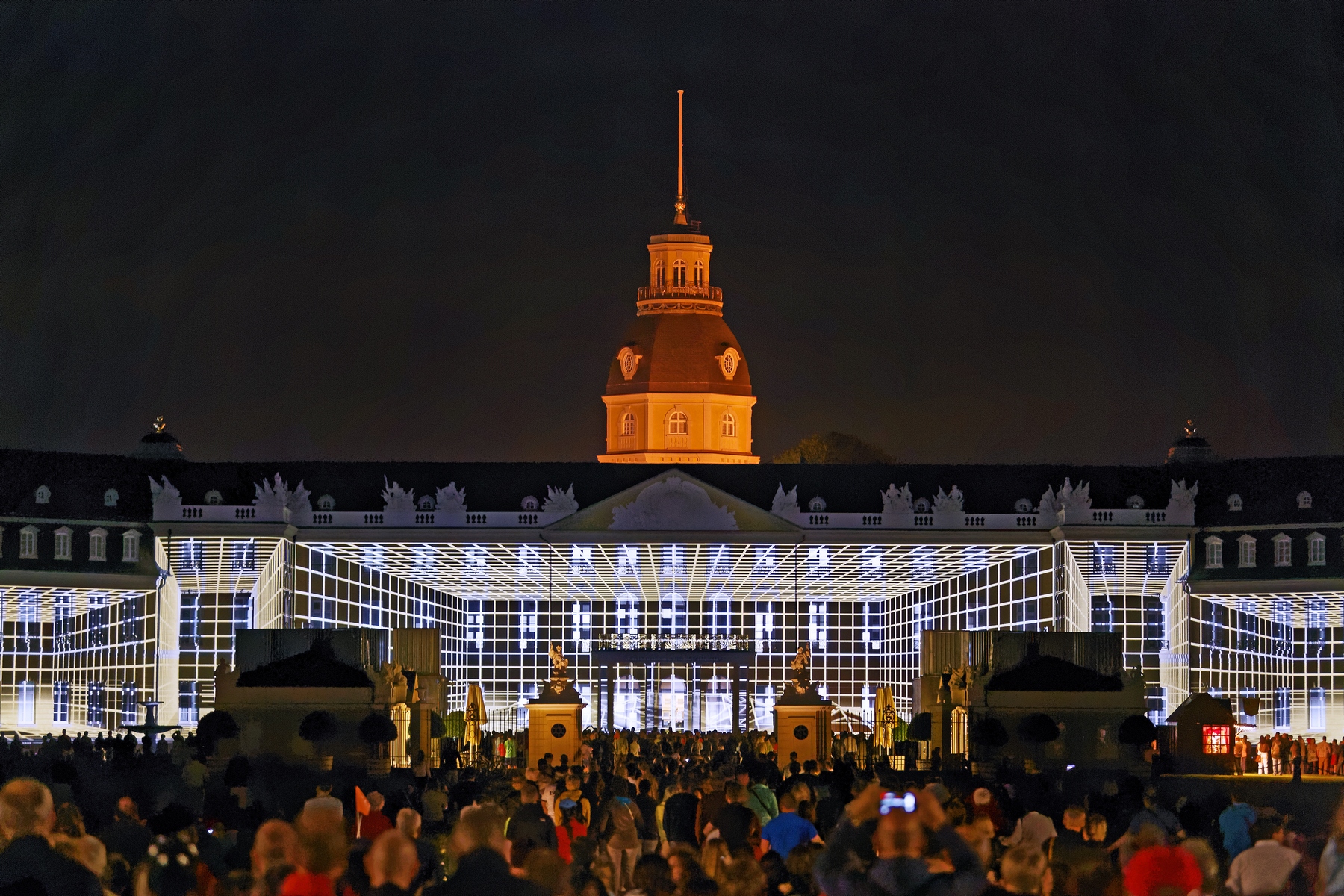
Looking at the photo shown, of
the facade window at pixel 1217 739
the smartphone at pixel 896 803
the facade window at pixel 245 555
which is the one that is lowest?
the facade window at pixel 1217 739

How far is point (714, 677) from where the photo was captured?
8575 cm

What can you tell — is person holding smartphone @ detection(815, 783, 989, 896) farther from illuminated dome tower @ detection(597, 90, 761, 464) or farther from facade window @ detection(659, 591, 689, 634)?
illuminated dome tower @ detection(597, 90, 761, 464)

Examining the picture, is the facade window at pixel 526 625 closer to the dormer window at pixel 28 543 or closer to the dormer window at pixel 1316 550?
the dormer window at pixel 28 543

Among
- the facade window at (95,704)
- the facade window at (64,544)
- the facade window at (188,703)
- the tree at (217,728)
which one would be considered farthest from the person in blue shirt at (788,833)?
the facade window at (95,704)

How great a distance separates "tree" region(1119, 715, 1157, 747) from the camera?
154 feet

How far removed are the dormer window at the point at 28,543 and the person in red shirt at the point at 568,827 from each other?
2038 inches

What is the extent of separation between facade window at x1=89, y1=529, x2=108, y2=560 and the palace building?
0.34 feet

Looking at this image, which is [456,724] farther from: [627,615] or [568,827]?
[568,827]

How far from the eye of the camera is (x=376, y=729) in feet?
149

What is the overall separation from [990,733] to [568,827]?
26.0 m

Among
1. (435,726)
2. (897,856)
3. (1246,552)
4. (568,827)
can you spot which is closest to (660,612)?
(1246,552)

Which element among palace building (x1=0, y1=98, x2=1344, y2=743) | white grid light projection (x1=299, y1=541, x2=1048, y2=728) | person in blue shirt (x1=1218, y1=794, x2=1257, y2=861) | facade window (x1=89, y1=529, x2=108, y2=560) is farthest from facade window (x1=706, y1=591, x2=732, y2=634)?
person in blue shirt (x1=1218, y1=794, x2=1257, y2=861)

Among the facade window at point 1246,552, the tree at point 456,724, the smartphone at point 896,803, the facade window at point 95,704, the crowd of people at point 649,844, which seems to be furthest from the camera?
the facade window at point 95,704

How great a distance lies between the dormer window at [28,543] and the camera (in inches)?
2800
